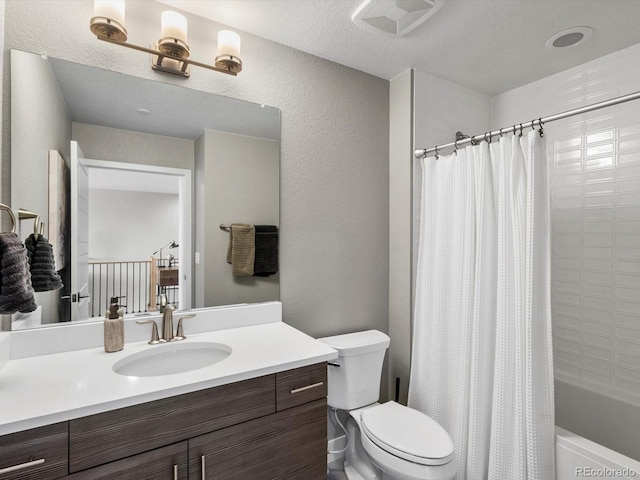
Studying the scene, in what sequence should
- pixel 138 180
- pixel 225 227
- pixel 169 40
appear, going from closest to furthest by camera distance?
pixel 169 40 → pixel 138 180 → pixel 225 227

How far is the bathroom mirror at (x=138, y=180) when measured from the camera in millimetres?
1367

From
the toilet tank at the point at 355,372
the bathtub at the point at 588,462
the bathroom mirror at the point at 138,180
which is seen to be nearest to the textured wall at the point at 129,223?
the bathroom mirror at the point at 138,180

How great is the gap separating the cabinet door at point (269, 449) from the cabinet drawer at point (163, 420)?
4 centimetres

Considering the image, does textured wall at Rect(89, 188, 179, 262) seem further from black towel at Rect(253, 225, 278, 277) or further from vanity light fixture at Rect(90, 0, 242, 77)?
vanity light fixture at Rect(90, 0, 242, 77)

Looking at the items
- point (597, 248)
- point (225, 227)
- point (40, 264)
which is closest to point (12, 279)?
point (40, 264)

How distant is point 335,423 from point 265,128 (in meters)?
1.80

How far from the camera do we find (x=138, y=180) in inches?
62.4

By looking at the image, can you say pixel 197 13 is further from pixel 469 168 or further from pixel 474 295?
pixel 474 295

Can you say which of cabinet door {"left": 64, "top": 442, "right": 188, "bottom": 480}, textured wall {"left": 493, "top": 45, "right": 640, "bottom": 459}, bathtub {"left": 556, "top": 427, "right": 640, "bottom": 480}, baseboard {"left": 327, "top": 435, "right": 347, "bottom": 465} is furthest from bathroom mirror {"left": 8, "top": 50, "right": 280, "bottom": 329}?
textured wall {"left": 493, "top": 45, "right": 640, "bottom": 459}

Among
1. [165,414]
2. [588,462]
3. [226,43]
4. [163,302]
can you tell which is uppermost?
[226,43]

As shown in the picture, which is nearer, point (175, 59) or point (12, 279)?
point (12, 279)

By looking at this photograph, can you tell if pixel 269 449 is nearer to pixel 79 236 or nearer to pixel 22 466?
pixel 22 466

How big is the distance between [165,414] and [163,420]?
2 cm

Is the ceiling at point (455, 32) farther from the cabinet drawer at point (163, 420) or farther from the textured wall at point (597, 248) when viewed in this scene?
the cabinet drawer at point (163, 420)
